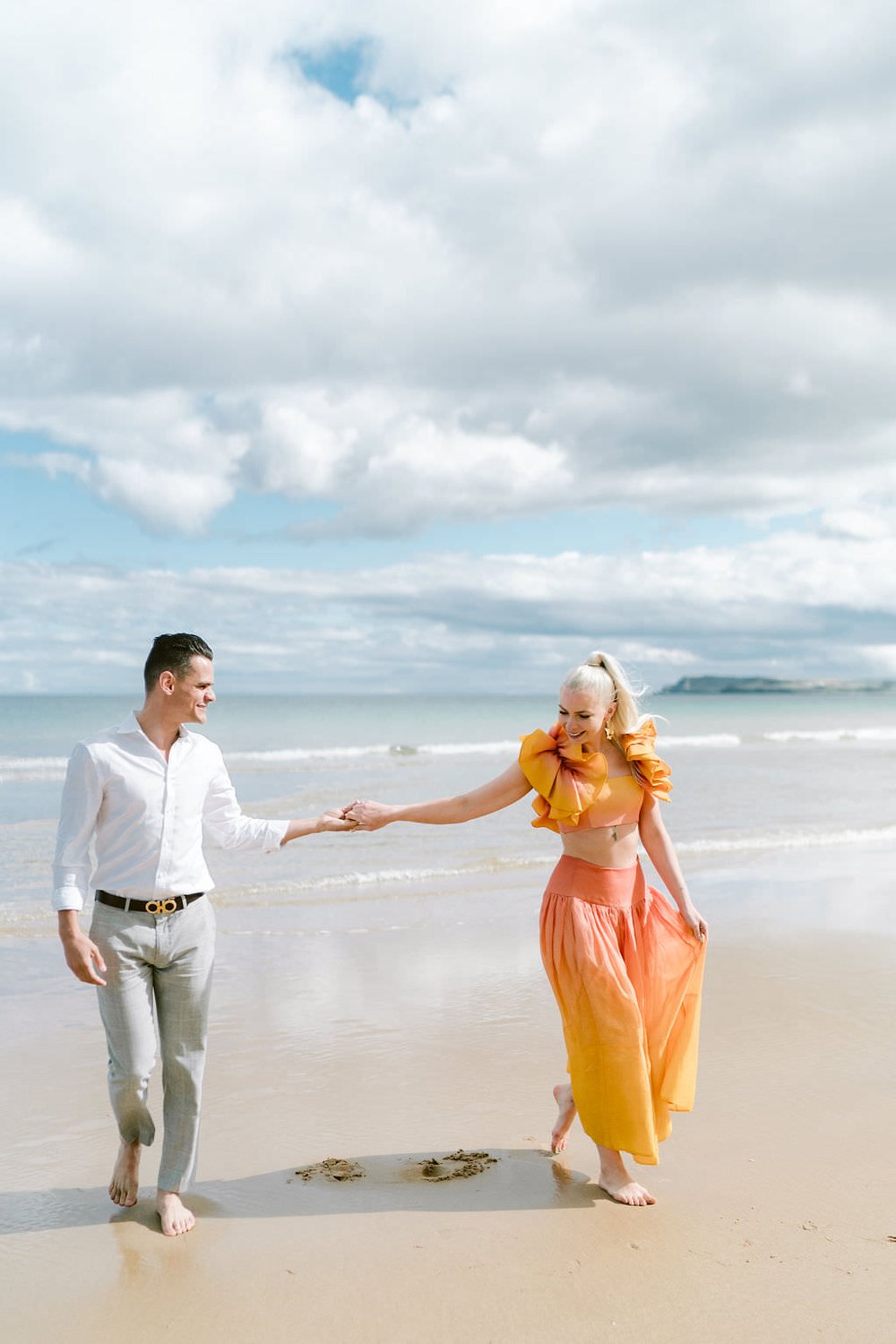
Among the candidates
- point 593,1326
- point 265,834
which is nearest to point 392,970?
point 265,834

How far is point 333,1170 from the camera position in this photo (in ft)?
15.4

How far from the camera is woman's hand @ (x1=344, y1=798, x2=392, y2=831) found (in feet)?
16.6

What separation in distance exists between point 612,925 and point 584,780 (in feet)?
2.06

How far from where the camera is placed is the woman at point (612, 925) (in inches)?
173

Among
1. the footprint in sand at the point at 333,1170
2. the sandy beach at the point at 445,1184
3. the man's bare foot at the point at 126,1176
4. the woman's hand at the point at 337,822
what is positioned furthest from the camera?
the woman's hand at the point at 337,822

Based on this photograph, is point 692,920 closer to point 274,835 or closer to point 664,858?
point 664,858

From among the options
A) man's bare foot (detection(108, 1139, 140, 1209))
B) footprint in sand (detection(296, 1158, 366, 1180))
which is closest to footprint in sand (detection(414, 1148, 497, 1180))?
footprint in sand (detection(296, 1158, 366, 1180))

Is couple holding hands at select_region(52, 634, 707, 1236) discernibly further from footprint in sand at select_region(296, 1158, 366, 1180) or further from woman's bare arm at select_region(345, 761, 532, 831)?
footprint in sand at select_region(296, 1158, 366, 1180)

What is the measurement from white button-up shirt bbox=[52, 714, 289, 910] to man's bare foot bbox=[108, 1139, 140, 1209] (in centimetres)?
111

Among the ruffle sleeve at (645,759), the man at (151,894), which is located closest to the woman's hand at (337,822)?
the man at (151,894)

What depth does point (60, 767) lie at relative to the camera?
27344mm

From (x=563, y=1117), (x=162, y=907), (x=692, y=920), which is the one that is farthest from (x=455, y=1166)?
(x=162, y=907)

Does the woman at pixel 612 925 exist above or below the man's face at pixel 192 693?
below

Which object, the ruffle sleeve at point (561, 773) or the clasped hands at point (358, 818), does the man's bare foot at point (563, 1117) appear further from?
the clasped hands at point (358, 818)
